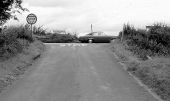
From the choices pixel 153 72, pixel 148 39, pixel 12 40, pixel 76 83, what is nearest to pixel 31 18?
pixel 12 40

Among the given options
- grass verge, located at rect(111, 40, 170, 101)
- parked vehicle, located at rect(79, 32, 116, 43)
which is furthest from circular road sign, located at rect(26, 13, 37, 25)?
parked vehicle, located at rect(79, 32, 116, 43)

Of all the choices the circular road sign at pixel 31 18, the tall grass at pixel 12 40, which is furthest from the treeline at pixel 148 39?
the tall grass at pixel 12 40

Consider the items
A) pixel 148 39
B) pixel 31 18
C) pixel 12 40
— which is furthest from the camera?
pixel 31 18

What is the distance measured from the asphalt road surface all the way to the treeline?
318 cm

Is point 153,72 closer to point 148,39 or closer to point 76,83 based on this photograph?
point 76,83

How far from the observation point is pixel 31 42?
85.9 feet

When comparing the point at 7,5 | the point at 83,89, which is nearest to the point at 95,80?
the point at 83,89

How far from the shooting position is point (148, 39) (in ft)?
84.2

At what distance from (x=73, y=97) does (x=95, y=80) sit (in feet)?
10.2

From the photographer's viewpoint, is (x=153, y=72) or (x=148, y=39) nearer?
(x=153, y=72)

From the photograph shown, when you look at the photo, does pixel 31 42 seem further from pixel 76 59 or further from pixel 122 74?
pixel 122 74

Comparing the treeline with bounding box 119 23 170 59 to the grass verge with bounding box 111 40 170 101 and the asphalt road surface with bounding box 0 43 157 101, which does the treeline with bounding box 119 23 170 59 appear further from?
the asphalt road surface with bounding box 0 43 157 101

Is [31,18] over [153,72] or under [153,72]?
over

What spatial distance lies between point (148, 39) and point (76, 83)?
12.4m
